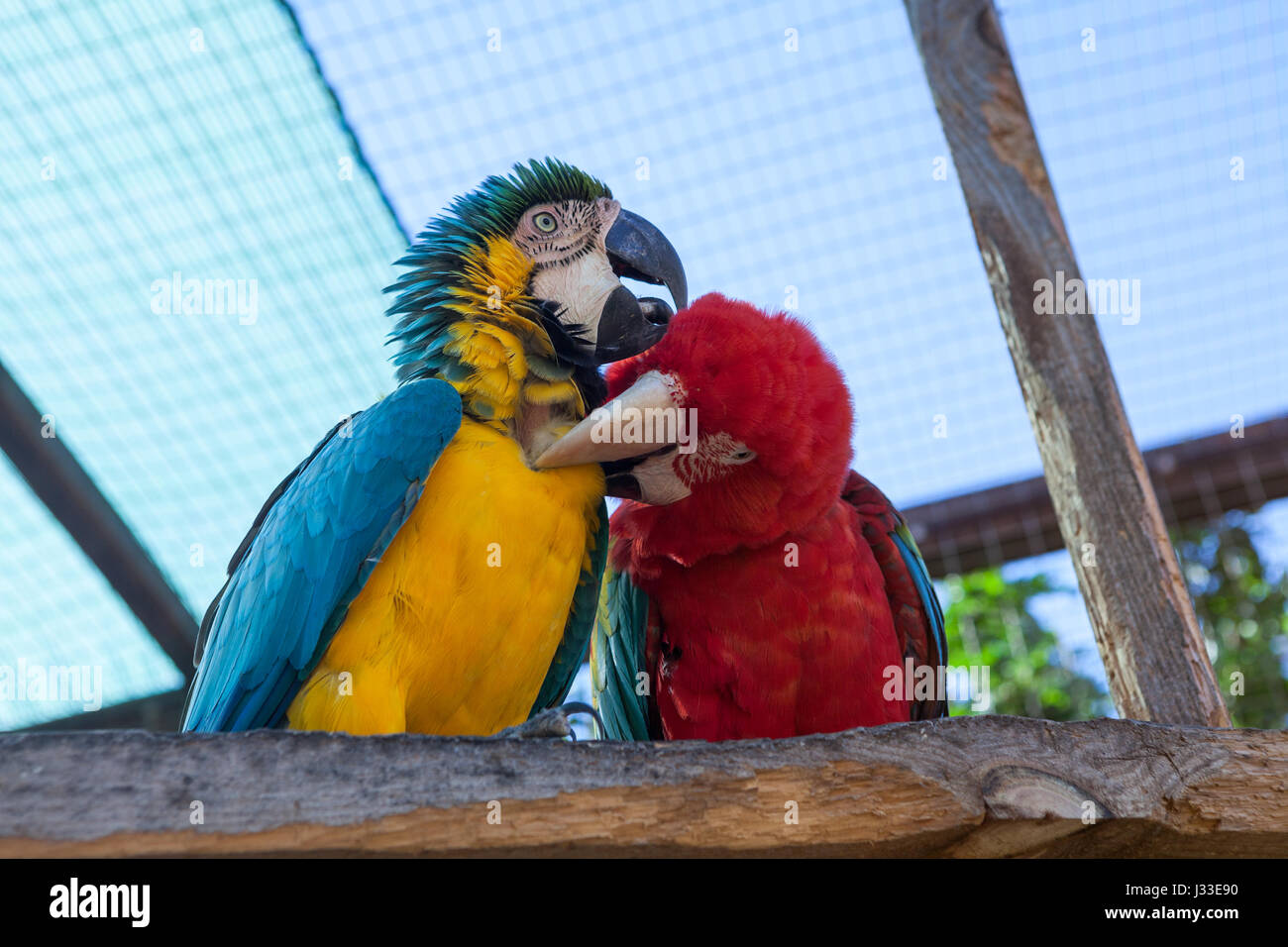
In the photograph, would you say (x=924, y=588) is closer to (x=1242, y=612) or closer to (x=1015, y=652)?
(x=1015, y=652)

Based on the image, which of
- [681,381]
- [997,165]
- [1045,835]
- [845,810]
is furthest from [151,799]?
[997,165]

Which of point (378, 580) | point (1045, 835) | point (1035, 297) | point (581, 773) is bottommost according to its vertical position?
point (1045, 835)

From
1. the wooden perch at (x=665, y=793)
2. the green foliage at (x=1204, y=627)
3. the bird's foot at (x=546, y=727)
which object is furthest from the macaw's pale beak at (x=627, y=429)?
the green foliage at (x=1204, y=627)

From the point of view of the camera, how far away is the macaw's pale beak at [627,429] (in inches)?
91.4

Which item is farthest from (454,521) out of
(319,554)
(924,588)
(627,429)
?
(924,588)

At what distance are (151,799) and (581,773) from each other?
53 cm

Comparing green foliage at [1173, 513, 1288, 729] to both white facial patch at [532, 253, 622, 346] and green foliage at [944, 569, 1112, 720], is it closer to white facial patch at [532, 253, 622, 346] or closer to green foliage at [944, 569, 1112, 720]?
green foliage at [944, 569, 1112, 720]

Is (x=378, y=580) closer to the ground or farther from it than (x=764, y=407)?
closer to the ground

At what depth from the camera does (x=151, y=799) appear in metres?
1.42

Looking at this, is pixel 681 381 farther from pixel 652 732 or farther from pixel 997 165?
pixel 997 165

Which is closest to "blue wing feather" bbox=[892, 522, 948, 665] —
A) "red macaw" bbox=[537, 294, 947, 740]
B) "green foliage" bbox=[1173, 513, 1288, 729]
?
"red macaw" bbox=[537, 294, 947, 740]

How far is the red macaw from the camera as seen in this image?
2.54 m

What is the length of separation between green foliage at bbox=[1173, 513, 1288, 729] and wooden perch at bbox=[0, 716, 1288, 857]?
13.0ft
